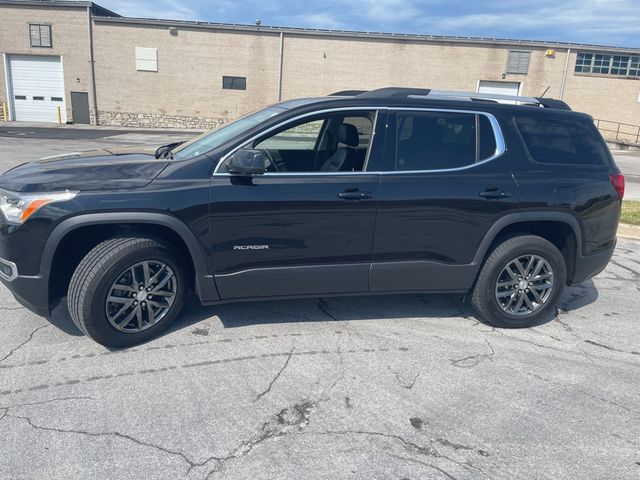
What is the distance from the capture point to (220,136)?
3.98 m

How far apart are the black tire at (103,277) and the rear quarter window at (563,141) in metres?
3.09

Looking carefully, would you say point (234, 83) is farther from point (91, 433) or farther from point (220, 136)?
point (91, 433)

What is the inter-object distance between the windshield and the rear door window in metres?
1.00

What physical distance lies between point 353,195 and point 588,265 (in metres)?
2.35

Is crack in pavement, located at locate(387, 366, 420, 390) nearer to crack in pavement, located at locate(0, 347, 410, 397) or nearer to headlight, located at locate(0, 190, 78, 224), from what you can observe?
crack in pavement, located at locate(0, 347, 410, 397)

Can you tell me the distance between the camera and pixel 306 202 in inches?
143

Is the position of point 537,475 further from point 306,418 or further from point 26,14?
point 26,14

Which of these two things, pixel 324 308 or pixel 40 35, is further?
pixel 40 35

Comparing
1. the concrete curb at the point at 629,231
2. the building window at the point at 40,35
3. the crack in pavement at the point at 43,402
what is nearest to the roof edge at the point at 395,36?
the building window at the point at 40,35

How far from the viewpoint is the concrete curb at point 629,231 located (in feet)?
24.7

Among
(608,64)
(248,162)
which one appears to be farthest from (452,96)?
(608,64)

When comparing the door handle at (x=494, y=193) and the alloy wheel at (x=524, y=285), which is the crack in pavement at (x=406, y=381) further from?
the door handle at (x=494, y=193)

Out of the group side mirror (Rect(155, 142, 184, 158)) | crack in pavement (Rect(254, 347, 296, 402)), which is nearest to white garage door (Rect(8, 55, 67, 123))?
side mirror (Rect(155, 142, 184, 158))

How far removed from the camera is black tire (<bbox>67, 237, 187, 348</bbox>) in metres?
3.40
